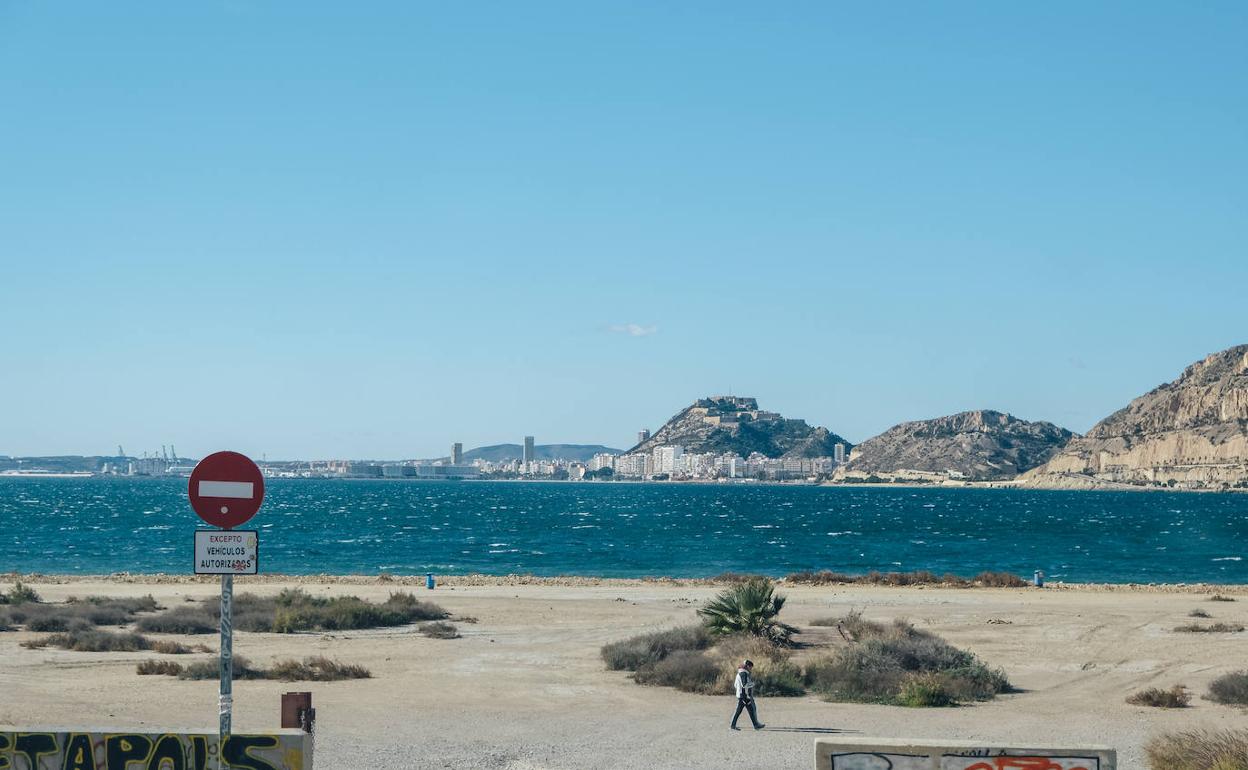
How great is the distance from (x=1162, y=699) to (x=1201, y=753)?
754 centimetres

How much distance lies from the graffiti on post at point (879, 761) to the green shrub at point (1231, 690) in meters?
12.5

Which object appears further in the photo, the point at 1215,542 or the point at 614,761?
the point at 1215,542

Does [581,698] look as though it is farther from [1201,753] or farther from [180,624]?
[180,624]

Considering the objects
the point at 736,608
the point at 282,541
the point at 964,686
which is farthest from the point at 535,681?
the point at 282,541

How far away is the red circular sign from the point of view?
28.1 feet

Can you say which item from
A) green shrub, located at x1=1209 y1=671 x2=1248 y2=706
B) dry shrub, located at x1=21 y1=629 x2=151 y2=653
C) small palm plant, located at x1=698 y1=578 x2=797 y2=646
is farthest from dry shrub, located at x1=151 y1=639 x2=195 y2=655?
green shrub, located at x1=1209 y1=671 x2=1248 y2=706

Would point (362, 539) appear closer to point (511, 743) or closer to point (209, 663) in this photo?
point (209, 663)

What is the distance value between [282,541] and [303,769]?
77.7 meters

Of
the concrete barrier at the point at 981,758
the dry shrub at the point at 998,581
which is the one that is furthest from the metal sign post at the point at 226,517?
the dry shrub at the point at 998,581

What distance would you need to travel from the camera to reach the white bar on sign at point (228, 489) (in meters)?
8.58

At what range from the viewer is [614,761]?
14398mm

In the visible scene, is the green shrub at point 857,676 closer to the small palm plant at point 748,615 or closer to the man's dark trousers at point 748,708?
the man's dark trousers at point 748,708

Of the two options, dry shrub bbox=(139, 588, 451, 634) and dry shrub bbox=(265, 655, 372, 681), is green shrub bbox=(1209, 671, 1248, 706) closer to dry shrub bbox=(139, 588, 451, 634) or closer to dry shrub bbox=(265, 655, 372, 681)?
dry shrub bbox=(265, 655, 372, 681)

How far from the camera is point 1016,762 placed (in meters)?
8.64
